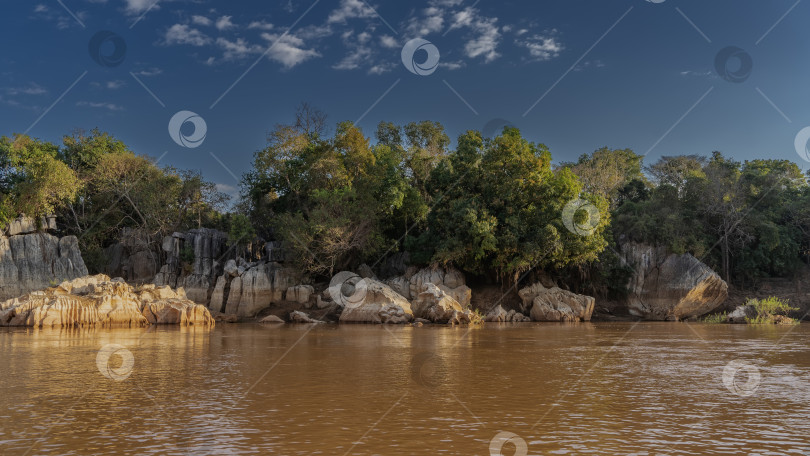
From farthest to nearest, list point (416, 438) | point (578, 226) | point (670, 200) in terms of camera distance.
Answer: point (670, 200) → point (578, 226) → point (416, 438)

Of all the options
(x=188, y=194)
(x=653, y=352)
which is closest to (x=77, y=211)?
(x=188, y=194)

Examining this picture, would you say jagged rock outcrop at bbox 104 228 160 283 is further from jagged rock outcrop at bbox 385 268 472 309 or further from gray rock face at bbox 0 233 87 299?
jagged rock outcrop at bbox 385 268 472 309

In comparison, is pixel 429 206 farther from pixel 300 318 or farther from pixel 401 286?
pixel 300 318

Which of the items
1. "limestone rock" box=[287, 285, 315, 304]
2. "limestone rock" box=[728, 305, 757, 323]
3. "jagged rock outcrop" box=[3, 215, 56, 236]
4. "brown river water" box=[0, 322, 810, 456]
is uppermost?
"jagged rock outcrop" box=[3, 215, 56, 236]

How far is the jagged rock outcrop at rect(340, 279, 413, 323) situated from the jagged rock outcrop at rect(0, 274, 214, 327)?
7.18 metres

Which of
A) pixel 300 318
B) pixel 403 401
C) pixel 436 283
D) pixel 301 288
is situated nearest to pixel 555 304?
pixel 436 283

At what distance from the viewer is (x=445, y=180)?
37.6 meters

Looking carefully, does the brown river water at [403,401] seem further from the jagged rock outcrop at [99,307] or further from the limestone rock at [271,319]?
the limestone rock at [271,319]

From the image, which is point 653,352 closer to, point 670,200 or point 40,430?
point 40,430

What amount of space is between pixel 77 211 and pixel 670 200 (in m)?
40.3

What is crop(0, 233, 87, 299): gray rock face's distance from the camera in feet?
111

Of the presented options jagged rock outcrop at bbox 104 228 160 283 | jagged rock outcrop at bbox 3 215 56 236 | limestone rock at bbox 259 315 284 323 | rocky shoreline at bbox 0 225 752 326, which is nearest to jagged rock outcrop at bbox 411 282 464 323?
rocky shoreline at bbox 0 225 752 326

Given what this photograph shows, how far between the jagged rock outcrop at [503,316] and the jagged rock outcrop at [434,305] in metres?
2.30

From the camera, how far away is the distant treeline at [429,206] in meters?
34.9
